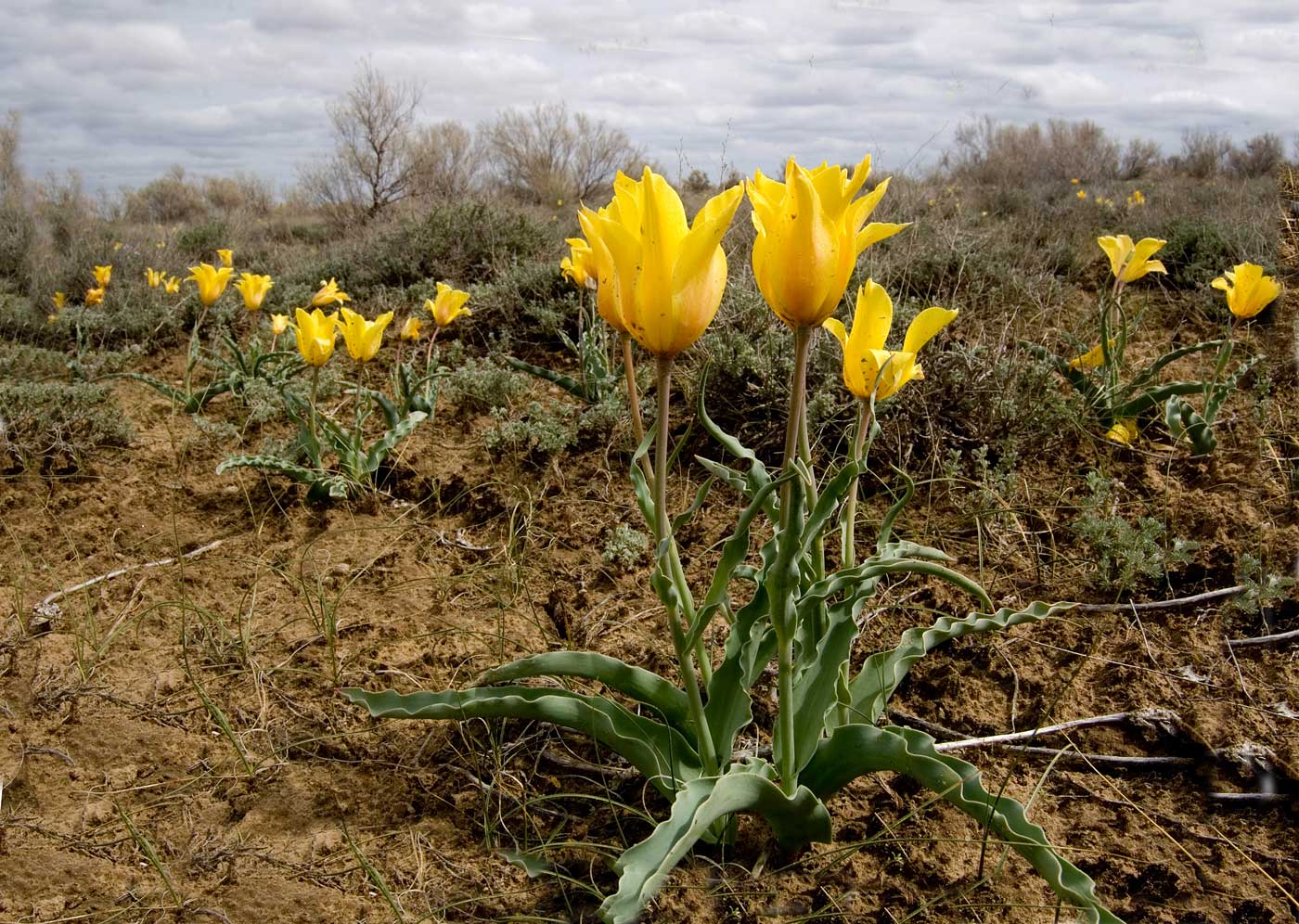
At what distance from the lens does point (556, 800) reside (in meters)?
1.98

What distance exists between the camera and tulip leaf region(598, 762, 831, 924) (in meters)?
1.35

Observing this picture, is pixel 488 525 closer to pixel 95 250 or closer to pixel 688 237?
pixel 688 237

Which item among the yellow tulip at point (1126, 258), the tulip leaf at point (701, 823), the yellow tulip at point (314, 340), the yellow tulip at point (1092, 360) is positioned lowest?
the tulip leaf at point (701, 823)

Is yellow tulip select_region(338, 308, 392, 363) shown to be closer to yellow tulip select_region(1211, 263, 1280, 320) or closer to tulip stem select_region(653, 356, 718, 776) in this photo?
tulip stem select_region(653, 356, 718, 776)

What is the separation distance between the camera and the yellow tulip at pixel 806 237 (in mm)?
1294

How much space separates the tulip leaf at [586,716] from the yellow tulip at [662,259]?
76 centimetres

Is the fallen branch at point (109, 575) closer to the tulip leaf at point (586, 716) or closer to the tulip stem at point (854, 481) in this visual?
the tulip leaf at point (586, 716)

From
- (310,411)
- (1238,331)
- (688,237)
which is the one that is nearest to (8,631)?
(310,411)

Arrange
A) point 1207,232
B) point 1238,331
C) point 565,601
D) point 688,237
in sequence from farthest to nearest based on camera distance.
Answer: point 1207,232 < point 1238,331 < point 565,601 < point 688,237

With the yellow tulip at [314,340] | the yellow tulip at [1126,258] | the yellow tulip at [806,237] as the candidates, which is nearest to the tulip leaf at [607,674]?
the yellow tulip at [806,237]

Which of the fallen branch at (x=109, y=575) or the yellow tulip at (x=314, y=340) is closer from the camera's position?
the fallen branch at (x=109, y=575)

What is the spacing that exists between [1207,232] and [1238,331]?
168 centimetres

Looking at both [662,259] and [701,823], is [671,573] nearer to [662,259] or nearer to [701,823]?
[701,823]

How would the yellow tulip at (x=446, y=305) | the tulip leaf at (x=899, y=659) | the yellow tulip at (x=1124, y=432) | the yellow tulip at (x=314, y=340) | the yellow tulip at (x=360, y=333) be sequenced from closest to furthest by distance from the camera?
the tulip leaf at (x=899, y=659), the yellow tulip at (x=314, y=340), the yellow tulip at (x=360, y=333), the yellow tulip at (x=1124, y=432), the yellow tulip at (x=446, y=305)
